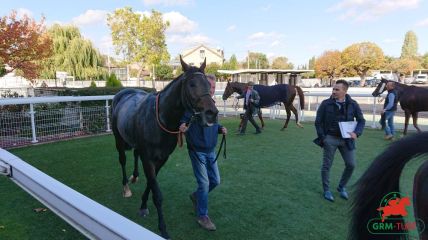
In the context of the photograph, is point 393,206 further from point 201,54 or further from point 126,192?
point 201,54

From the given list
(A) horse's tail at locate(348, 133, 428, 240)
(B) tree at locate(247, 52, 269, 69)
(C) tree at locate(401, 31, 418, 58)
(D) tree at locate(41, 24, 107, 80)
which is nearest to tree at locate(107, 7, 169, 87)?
(D) tree at locate(41, 24, 107, 80)

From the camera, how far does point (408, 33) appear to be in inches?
3484

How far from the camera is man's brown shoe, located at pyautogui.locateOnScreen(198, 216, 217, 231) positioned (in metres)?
3.32

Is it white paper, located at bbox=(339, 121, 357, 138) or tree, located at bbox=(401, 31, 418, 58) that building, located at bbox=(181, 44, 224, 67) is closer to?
tree, located at bbox=(401, 31, 418, 58)

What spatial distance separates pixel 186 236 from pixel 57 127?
659 centimetres

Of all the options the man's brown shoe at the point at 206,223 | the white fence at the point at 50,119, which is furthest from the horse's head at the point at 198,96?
the white fence at the point at 50,119

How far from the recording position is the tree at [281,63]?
275ft

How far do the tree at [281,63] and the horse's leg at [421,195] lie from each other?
83215 millimetres

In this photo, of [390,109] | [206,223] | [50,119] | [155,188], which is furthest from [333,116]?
[50,119]

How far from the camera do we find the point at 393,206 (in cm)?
158

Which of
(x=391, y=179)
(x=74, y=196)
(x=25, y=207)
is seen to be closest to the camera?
(x=391, y=179)

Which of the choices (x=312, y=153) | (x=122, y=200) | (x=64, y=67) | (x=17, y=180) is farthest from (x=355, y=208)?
(x=64, y=67)

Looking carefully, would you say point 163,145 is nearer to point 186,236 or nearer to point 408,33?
point 186,236

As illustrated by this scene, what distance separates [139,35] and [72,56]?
26.2ft
